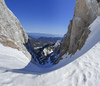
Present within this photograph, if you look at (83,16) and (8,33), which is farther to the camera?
(8,33)

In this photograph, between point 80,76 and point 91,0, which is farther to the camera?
point 91,0

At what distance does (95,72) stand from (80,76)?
123 cm

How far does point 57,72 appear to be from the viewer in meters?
5.43

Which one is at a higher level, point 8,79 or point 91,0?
point 91,0

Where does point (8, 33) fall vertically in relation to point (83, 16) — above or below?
below

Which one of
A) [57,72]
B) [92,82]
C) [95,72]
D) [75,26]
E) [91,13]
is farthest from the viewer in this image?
[75,26]

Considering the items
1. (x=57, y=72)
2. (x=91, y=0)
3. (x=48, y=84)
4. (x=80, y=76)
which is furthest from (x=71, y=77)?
(x=91, y=0)

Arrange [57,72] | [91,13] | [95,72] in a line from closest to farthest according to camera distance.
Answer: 1. [95,72]
2. [57,72]
3. [91,13]

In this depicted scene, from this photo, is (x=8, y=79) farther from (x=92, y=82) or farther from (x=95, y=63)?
(x=95, y=63)

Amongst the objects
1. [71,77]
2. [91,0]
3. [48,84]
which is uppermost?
[91,0]

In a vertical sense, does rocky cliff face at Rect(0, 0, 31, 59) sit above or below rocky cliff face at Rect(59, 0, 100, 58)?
below

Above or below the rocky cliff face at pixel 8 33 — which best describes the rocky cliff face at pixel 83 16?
above

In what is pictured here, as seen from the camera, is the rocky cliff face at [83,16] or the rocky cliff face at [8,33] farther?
the rocky cliff face at [8,33]

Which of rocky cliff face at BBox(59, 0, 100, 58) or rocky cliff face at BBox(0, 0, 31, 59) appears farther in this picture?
rocky cliff face at BBox(0, 0, 31, 59)
